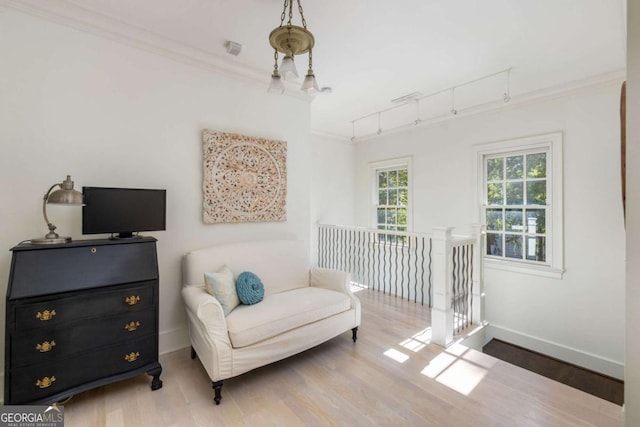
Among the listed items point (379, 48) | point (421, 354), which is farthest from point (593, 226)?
point (379, 48)

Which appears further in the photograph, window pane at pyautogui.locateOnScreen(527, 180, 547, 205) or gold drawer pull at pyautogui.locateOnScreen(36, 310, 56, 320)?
window pane at pyautogui.locateOnScreen(527, 180, 547, 205)

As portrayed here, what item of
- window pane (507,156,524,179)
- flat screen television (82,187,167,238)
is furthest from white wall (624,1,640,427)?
window pane (507,156,524,179)

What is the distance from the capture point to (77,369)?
5.91ft

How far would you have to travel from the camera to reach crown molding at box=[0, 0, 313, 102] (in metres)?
2.03

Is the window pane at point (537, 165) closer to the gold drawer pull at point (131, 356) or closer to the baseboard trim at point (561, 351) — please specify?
the baseboard trim at point (561, 351)

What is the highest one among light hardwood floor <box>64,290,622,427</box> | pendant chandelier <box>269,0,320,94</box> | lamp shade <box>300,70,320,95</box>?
pendant chandelier <box>269,0,320,94</box>

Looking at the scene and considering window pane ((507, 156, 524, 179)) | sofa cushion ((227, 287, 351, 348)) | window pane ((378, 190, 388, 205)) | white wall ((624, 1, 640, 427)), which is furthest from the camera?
window pane ((378, 190, 388, 205))

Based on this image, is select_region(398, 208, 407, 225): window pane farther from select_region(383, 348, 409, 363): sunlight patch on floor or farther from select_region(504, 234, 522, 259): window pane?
select_region(383, 348, 409, 363): sunlight patch on floor

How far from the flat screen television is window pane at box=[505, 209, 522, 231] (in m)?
4.18

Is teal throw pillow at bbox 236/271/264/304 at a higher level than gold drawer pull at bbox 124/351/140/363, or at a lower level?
higher

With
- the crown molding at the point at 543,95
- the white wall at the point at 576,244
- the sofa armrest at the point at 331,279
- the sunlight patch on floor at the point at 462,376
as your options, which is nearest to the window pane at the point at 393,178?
the crown molding at the point at 543,95

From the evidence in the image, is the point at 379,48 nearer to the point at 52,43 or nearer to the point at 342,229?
the point at 52,43

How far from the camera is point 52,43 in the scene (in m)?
2.09

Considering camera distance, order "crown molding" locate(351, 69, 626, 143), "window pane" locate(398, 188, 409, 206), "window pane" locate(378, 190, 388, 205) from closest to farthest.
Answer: "crown molding" locate(351, 69, 626, 143)
"window pane" locate(398, 188, 409, 206)
"window pane" locate(378, 190, 388, 205)
